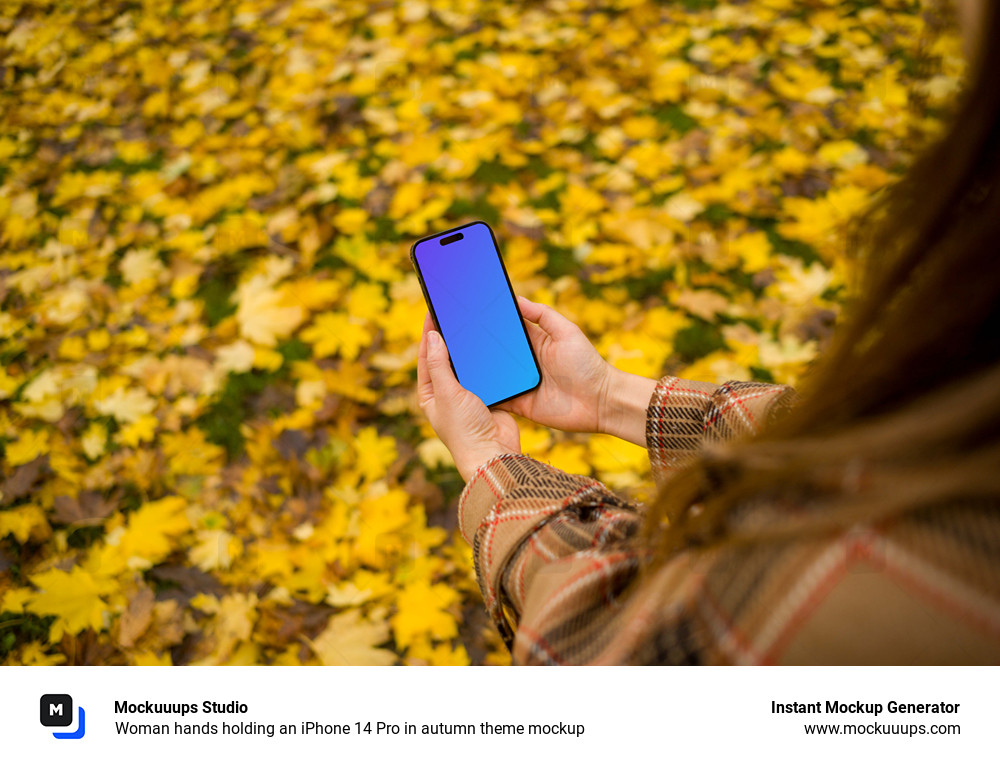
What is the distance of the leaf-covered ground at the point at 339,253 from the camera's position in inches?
58.1

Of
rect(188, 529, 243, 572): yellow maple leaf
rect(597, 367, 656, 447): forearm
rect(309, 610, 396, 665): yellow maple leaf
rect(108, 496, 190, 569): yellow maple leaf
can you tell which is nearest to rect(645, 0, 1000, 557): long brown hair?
rect(597, 367, 656, 447): forearm

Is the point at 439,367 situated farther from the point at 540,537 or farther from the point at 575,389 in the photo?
the point at 540,537

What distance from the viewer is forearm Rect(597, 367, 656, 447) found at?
1.38 m

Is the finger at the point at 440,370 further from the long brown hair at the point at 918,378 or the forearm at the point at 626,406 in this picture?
the long brown hair at the point at 918,378

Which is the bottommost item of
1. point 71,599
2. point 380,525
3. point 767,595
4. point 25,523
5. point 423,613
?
point 423,613

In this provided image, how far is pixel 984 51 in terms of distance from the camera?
0.45m

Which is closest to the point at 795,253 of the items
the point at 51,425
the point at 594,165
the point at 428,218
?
the point at 594,165

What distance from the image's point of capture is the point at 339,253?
6.49 feet

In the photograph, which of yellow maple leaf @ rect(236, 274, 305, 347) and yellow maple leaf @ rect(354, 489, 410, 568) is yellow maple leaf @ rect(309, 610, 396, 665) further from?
yellow maple leaf @ rect(236, 274, 305, 347)

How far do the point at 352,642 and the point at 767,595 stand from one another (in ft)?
3.82

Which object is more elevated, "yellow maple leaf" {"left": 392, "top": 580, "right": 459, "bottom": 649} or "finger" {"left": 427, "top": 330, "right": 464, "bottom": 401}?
"finger" {"left": 427, "top": 330, "right": 464, "bottom": 401}
